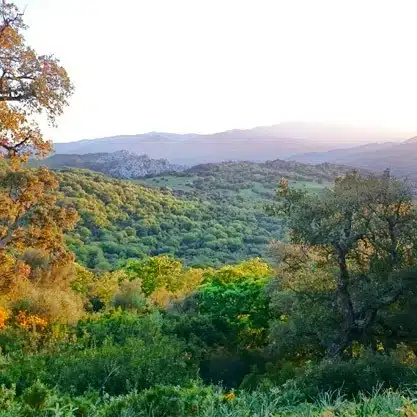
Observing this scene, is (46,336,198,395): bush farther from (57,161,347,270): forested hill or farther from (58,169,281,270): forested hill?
(58,169,281,270): forested hill

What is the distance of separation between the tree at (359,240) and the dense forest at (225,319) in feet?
0.12

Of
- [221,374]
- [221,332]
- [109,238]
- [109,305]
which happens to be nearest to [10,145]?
[221,374]

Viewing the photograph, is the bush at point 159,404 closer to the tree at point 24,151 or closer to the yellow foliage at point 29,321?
the tree at point 24,151

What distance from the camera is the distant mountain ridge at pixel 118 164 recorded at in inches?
5576

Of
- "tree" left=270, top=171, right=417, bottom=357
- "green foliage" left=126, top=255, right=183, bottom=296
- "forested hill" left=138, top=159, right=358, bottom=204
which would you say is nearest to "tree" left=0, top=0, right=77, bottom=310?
"tree" left=270, top=171, right=417, bottom=357

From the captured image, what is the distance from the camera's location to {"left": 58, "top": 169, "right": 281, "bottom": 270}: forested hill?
6350 cm

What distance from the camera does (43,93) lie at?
1106 centimetres

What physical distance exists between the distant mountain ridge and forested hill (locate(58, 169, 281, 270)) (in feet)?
154

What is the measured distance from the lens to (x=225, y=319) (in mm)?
21781

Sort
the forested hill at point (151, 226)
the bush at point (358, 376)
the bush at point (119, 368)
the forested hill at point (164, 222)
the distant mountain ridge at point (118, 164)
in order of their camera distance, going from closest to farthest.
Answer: the bush at point (358, 376) < the bush at point (119, 368) < the forested hill at point (151, 226) < the forested hill at point (164, 222) < the distant mountain ridge at point (118, 164)

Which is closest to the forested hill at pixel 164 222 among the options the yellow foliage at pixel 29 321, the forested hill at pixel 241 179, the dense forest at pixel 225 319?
the forested hill at pixel 241 179

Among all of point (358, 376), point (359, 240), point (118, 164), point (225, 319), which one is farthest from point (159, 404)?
point (118, 164)

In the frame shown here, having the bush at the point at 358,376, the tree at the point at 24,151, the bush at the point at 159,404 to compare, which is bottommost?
the bush at the point at 358,376

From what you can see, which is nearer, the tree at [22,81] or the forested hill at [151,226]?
the tree at [22,81]
